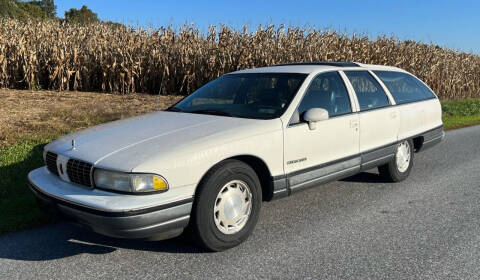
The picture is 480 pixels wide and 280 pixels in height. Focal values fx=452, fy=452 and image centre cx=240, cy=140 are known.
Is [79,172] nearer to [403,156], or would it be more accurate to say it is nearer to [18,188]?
[18,188]

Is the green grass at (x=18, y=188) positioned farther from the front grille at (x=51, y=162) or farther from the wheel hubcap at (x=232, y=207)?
the wheel hubcap at (x=232, y=207)

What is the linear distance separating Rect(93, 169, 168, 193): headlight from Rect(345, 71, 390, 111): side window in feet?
9.19

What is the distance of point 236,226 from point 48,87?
34.1 feet

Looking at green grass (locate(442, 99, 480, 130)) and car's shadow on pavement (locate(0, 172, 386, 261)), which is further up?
green grass (locate(442, 99, 480, 130))

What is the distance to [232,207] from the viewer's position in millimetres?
3871

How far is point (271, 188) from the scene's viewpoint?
4.18 m

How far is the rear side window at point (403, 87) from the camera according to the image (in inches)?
236

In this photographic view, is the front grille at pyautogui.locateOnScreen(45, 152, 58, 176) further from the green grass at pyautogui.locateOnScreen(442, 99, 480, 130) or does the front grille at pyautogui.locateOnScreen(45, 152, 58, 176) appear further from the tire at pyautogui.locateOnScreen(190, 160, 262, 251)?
the green grass at pyautogui.locateOnScreen(442, 99, 480, 130)

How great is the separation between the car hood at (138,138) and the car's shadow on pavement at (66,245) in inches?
A: 26.7

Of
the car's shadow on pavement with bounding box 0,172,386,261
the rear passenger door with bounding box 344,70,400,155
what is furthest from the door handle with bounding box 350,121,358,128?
the car's shadow on pavement with bounding box 0,172,386,261

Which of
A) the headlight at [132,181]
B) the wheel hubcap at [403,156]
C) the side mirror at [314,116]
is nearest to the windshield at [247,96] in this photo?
the side mirror at [314,116]

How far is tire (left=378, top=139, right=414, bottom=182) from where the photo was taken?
19.6 ft

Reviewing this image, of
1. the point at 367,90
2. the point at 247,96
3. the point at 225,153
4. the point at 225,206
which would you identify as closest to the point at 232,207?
the point at 225,206

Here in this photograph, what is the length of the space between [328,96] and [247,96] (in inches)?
34.6
